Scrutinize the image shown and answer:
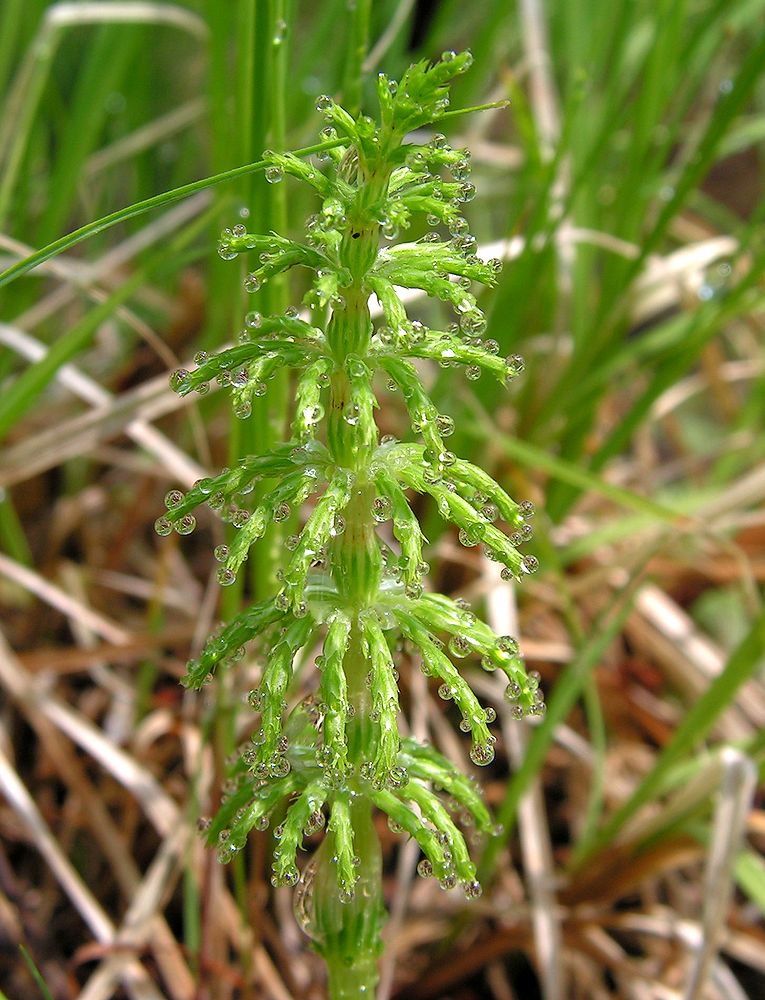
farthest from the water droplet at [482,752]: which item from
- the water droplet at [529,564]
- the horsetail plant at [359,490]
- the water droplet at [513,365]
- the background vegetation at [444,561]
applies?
the background vegetation at [444,561]

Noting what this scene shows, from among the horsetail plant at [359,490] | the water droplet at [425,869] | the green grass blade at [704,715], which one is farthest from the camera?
the green grass blade at [704,715]

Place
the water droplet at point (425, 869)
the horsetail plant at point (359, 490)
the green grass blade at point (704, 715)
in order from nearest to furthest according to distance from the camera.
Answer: the horsetail plant at point (359, 490), the water droplet at point (425, 869), the green grass blade at point (704, 715)

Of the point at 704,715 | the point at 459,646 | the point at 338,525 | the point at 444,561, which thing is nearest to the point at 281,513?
the point at 338,525

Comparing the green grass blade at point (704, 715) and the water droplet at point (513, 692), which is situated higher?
the water droplet at point (513, 692)

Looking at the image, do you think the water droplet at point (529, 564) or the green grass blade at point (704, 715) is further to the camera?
the green grass blade at point (704, 715)

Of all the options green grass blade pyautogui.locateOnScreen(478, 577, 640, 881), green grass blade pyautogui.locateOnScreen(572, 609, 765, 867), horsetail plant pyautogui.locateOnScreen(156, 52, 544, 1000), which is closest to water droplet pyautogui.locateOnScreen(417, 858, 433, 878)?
horsetail plant pyautogui.locateOnScreen(156, 52, 544, 1000)

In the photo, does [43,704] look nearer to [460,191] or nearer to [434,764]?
[434,764]

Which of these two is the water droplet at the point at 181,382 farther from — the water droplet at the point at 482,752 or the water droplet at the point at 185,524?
the water droplet at the point at 482,752

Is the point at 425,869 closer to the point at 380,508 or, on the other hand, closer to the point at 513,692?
the point at 513,692
